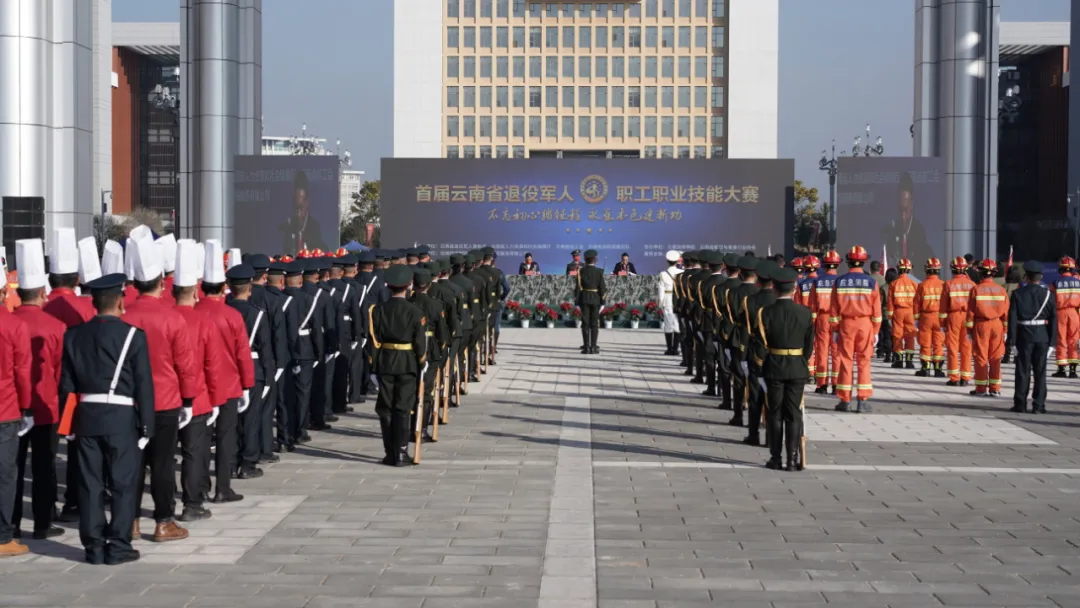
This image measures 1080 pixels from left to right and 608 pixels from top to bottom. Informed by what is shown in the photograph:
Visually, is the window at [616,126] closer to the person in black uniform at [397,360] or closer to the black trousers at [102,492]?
the person in black uniform at [397,360]

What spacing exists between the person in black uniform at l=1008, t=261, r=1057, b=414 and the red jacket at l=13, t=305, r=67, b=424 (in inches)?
426

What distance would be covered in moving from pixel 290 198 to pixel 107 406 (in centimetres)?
2730

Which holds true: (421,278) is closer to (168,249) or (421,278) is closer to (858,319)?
(168,249)

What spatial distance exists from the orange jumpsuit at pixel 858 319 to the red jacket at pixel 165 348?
882 cm

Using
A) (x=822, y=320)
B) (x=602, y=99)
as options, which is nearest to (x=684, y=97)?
(x=602, y=99)

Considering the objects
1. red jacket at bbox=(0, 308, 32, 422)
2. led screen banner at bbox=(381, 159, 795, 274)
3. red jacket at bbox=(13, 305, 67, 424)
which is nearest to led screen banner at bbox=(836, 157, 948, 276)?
led screen banner at bbox=(381, 159, 795, 274)

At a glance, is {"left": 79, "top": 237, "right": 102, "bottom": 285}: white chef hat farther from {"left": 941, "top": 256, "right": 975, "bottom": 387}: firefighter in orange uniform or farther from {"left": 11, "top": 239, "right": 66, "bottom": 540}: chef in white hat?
{"left": 941, "top": 256, "right": 975, "bottom": 387}: firefighter in orange uniform

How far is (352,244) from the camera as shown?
28.7 metres

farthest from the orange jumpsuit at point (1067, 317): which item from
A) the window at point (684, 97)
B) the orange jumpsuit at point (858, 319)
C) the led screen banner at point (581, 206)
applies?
the window at point (684, 97)

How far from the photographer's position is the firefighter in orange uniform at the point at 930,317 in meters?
19.7

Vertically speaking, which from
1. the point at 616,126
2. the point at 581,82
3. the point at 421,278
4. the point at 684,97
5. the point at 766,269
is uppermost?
the point at 581,82

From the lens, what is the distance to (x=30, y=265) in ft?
28.2

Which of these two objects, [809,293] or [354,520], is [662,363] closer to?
[809,293]

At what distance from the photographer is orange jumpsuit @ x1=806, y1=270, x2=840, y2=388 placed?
16.9m
